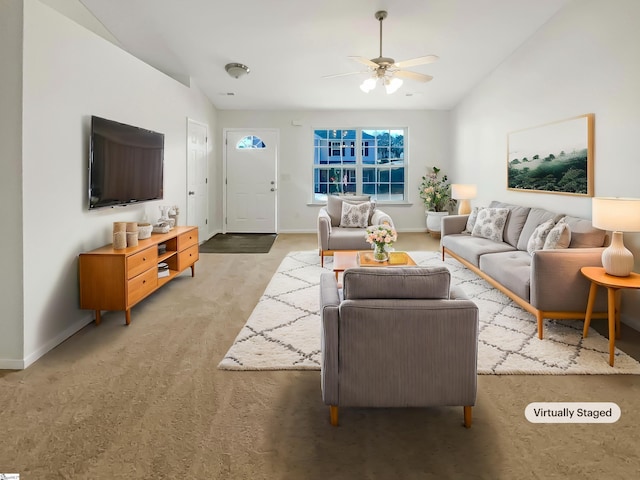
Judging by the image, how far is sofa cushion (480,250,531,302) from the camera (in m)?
3.14

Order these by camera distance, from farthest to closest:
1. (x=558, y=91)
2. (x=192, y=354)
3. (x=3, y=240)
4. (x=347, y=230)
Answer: (x=347, y=230), (x=558, y=91), (x=192, y=354), (x=3, y=240)

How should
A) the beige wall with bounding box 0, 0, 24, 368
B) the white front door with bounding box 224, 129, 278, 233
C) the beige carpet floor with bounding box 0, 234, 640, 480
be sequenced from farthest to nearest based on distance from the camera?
the white front door with bounding box 224, 129, 278, 233 < the beige wall with bounding box 0, 0, 24, 368 < the beige carpet floor with bounding box 0, 234, 640, 480

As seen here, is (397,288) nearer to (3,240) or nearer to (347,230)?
(3,240)

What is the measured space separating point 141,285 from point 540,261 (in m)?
3.06

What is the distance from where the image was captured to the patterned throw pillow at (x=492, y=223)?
4.72 metres

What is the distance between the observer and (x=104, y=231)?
3.57 metres

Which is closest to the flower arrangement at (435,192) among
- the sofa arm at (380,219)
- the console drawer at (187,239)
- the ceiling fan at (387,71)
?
the sofa arm at (380,219)

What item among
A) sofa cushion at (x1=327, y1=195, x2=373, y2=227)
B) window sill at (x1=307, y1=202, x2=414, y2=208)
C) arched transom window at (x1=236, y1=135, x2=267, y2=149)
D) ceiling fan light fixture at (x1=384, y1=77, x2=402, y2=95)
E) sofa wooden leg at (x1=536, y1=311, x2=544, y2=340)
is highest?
arched transom window at (x1=236, y1=135, x2=267, y2=149)

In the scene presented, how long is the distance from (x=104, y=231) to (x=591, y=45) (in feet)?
14.8

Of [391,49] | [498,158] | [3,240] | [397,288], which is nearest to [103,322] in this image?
[3,240]

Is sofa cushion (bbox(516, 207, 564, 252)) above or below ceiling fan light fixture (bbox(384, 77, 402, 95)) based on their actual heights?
below

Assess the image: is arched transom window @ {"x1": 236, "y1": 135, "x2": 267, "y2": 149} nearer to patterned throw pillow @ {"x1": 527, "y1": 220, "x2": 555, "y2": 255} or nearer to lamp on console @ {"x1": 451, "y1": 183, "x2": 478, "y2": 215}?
lamp on console @ {"x1": 451, "y1": 183, "x2": 478, "y2": 215}

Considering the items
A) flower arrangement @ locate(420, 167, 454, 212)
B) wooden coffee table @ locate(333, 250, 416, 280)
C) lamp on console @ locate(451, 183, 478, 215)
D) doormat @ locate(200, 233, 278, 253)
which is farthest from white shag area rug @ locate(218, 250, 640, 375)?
flower arrangement @ locate(420, 167, 454, 212)

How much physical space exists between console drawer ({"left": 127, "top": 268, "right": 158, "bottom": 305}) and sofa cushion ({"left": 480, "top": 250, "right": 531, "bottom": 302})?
301 centimetres
